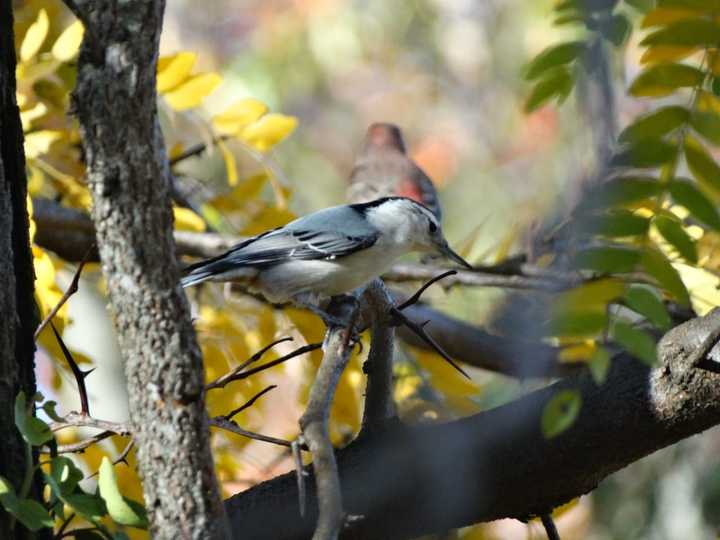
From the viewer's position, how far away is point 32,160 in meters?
2.67

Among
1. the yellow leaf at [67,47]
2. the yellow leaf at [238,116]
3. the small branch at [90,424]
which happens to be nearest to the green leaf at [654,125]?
the small branch at [90,424]

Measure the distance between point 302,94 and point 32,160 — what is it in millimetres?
9471

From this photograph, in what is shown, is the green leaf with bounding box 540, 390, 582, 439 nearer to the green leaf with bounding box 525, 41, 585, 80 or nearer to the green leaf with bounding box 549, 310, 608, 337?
the green leaf with bounding box 549, 310, 608, 337

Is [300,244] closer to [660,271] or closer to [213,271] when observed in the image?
[213,271]

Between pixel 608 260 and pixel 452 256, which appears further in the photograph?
pixel 452 256

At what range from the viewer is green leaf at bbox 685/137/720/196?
47.4 inches

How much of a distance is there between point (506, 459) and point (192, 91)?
51.2 inches

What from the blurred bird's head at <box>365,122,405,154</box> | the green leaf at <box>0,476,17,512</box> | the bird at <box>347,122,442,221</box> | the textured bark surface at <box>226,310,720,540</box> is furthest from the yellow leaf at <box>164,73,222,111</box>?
the blurred bird's head at <box>365,122,405,154</box>

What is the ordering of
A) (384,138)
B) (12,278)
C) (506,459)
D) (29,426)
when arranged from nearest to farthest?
1. (29,426)
2. (12,278)
3. (506,459)
4. (384,138)

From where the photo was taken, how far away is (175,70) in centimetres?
271

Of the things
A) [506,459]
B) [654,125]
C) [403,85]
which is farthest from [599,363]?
[403,85]

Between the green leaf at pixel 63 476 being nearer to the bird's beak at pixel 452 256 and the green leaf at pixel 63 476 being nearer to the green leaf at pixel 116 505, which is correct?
the green leaf at pixel 116 505

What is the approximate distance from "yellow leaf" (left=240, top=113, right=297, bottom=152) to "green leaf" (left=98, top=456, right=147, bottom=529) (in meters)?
1.47

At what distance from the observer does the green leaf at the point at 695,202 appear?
118cm
